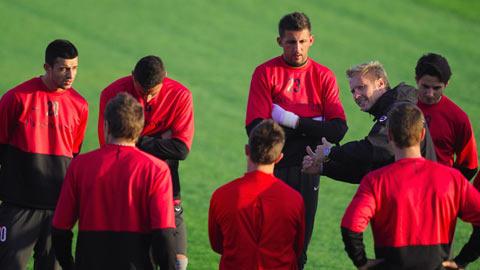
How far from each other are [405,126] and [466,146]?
2354 mm

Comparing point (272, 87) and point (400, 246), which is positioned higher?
point (272, 87)

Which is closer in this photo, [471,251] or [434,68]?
[471,251]

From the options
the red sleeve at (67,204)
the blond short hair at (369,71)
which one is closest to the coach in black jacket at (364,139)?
the blond short hair at (369,71)

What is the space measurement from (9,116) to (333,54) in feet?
47.1

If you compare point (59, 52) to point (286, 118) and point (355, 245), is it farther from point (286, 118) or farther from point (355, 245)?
point (355, 245)

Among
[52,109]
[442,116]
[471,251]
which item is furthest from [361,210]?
[52,109]

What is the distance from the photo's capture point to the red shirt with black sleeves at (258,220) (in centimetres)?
661

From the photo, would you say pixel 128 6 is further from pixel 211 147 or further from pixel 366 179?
pixel 366 179

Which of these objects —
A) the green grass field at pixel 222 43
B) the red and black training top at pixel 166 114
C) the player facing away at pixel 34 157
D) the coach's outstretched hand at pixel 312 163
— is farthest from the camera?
the green grass field at pixel 222 43

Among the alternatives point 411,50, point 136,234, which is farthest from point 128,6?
point 136,234

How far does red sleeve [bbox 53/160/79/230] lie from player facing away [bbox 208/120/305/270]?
0.93 m

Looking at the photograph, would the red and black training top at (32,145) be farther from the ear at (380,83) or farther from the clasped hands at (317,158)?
the ear at (380,83)

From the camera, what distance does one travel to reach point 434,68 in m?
8.43

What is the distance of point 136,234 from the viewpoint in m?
6.55
